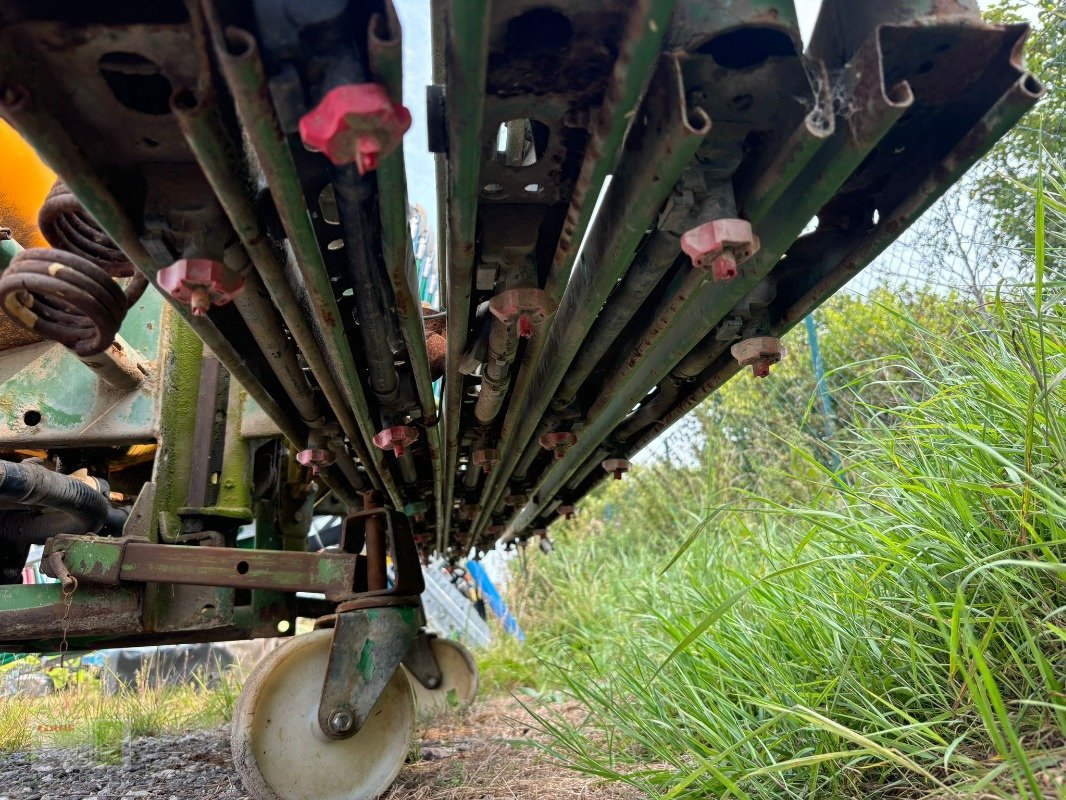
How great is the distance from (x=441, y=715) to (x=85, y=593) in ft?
9.12

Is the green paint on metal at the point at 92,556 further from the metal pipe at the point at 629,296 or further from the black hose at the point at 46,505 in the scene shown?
the metal pipe at the point at 629,296

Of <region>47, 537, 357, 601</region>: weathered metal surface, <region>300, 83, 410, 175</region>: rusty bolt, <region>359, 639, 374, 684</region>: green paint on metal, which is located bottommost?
<region>359, 639, 374, 684</region>: green paint on metal

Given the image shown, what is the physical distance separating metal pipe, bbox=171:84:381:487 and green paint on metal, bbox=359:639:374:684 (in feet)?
3.39

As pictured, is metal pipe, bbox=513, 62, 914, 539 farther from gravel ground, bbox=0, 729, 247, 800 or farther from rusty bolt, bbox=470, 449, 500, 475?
gravel ground, bbox=0, 729, 247, 800

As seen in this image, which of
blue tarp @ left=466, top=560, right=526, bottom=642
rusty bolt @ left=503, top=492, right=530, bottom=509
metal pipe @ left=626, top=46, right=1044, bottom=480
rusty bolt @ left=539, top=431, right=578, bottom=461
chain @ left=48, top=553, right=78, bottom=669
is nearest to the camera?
metal pipe @ left=626, top=46, right=1044, bottom=480

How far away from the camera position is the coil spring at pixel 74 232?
1674mm

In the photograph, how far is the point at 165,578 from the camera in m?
2.07

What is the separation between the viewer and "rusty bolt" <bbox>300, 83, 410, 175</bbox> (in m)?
0.93

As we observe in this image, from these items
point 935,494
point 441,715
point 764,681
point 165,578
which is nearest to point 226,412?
point 165,578

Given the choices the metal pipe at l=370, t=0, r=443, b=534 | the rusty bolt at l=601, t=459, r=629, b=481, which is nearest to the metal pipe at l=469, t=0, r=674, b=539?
the metal pipe at l=370, t=0, r=443, b=534

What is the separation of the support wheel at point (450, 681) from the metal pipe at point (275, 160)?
3.57m

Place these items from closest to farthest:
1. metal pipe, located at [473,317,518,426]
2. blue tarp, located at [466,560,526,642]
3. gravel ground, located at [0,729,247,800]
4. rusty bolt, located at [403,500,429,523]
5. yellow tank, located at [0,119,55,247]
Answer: metal pipe, located at [473,317,518,426] → yellow tank, located at [0,119,55,247] → gravel ground, located at [0,729,247,800] → rusty bolt, located at [403,500,429,523] → blue tarp, located at [466,560,526,642]

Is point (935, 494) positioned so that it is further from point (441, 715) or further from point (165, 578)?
point (441, 715)

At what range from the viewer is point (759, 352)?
164 cm
